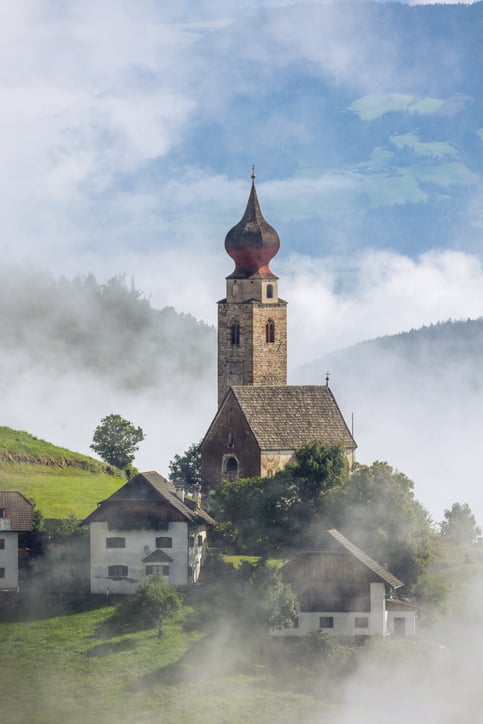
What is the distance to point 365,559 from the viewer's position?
88.8m

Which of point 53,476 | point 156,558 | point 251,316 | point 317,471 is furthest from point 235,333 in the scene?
point 156,558

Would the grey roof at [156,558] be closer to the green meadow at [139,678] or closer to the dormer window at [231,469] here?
the green meadow at [139,678]

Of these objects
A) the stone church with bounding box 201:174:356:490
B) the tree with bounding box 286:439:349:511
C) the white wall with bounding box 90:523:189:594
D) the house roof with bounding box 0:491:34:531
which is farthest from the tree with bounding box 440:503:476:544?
the house roof with bounding box 0:491:34:531

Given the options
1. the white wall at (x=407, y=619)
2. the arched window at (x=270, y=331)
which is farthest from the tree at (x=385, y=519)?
the arched window at (x=270, y=331)

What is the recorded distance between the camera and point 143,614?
289 feet

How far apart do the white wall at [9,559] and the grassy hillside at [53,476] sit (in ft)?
25.4

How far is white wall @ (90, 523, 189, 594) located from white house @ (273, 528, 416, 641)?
7192 millimetres

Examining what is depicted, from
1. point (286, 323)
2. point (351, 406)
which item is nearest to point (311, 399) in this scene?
point (286, 323)

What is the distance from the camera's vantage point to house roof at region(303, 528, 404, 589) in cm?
8800

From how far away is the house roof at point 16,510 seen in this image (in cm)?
9594

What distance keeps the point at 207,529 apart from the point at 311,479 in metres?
7.16

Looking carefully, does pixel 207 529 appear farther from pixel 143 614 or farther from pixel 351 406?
pixel 351 406

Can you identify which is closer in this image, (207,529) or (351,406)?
(207,529)

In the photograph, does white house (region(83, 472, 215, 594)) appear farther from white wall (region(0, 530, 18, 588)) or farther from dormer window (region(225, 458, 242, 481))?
→ dormer window (region(225, 458, 242, 481))
